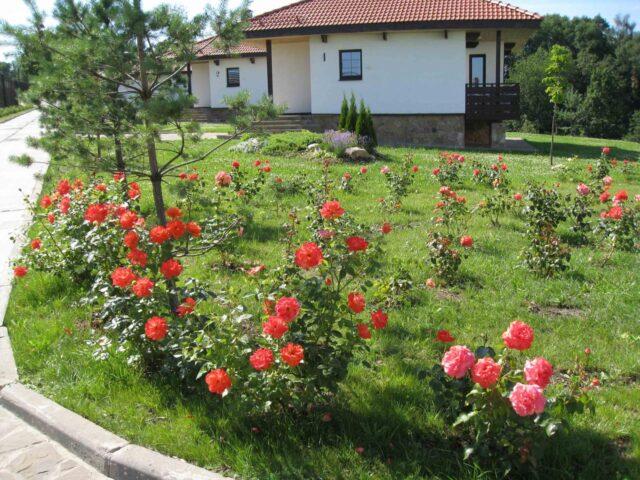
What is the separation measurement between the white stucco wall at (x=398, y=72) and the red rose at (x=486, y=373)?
64.8ft

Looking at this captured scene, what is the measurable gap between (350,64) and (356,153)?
933 cm

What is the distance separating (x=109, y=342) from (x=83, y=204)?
Answer: 2.02 metres

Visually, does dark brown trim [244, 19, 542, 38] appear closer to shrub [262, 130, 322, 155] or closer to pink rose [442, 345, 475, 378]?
shrub [262, 130, 322, 155]

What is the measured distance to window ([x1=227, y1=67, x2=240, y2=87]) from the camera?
99.9ft

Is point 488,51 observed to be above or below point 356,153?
above

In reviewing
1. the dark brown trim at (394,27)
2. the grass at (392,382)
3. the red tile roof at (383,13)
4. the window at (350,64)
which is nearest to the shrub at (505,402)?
the grass at (392,382)

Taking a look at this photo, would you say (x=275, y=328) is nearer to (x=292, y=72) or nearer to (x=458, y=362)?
(x=458, y=362)

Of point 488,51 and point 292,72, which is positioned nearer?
point 488,51

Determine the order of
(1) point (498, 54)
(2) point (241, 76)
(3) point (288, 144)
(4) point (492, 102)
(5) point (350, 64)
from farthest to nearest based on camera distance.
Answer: (2) point (241, 76)
(5) point (350, 64)
(1) point (498, 54)
(4) point (492, 102)
(3) point (288, 144)

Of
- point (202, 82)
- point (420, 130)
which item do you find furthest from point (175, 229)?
point (202, 82)

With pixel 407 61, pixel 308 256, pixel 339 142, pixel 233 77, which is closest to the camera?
pixel 308 256

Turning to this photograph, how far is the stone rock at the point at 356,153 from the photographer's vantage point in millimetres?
14195

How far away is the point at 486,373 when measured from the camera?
2.87 meters

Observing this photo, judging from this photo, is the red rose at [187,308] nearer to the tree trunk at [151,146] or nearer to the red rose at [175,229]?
the tree trunk at [151,146]
